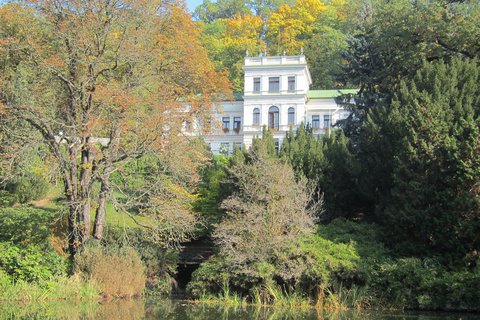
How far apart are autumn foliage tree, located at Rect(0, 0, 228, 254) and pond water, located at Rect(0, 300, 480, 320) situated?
399 cm

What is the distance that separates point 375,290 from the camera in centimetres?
1809

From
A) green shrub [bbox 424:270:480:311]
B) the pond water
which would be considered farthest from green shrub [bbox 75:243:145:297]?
green shrub [bbox 424:270:480:311]

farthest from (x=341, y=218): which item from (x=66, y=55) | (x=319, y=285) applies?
(x=66, y=55)

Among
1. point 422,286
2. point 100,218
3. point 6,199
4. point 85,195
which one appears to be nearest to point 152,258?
point 100,218

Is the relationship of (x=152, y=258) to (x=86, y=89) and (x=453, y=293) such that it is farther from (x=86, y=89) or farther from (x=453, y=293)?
(x=453, y=293)

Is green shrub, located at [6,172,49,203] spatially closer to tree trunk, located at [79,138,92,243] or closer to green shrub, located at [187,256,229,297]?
tree trunk, located at [79,138,92,243]

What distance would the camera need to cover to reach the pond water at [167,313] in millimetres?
14688

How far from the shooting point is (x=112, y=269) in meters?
19.5

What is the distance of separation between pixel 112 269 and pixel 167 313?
14.2 feet

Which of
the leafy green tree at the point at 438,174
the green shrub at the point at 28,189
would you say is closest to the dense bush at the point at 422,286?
the leafy green tree at the point at 438,174

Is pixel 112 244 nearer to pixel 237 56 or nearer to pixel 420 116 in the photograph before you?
pixel 420 116

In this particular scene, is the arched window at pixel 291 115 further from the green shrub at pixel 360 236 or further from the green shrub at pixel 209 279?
the green shrub at pixel 209 279

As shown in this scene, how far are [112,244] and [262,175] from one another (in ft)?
19.9

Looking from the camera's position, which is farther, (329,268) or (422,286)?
(329,268)
